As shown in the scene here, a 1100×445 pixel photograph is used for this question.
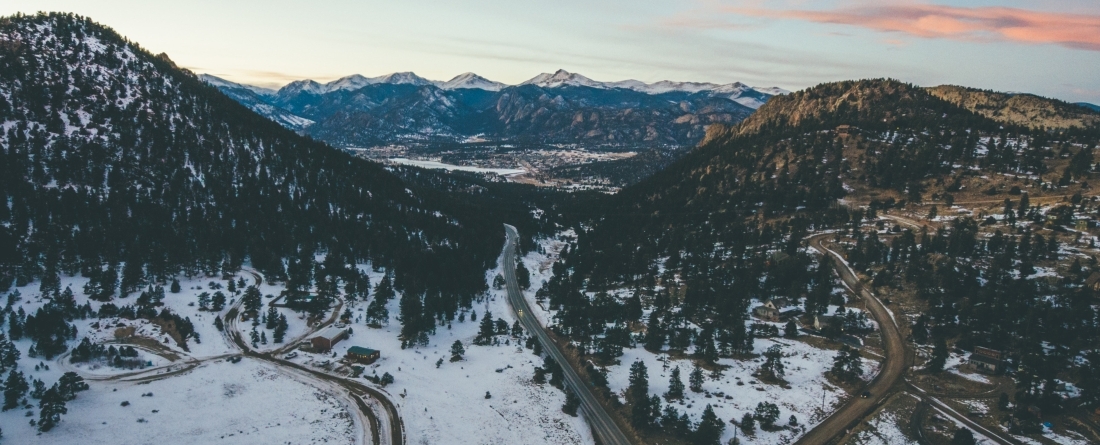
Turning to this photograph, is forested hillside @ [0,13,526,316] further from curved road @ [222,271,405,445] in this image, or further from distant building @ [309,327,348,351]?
distant building @ [309,327,348,351]

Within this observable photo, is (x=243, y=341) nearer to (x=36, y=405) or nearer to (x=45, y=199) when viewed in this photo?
(x=36, y=405)

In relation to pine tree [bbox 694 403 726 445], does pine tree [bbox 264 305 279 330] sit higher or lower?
lower

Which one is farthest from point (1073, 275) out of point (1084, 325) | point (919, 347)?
point (919, 347)


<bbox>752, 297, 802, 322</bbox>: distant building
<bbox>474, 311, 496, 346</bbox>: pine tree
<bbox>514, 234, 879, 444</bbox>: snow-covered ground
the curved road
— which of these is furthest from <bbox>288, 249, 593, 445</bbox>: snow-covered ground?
<bbox>752, 297, 802, 322</bbox>: distant building

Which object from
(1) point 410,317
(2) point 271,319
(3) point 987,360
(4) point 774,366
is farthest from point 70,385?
(3) point 987,360

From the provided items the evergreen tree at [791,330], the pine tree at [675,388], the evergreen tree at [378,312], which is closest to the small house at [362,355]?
the evergreen tree at [378,312]

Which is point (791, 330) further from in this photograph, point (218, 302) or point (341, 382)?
point (218, 302)
